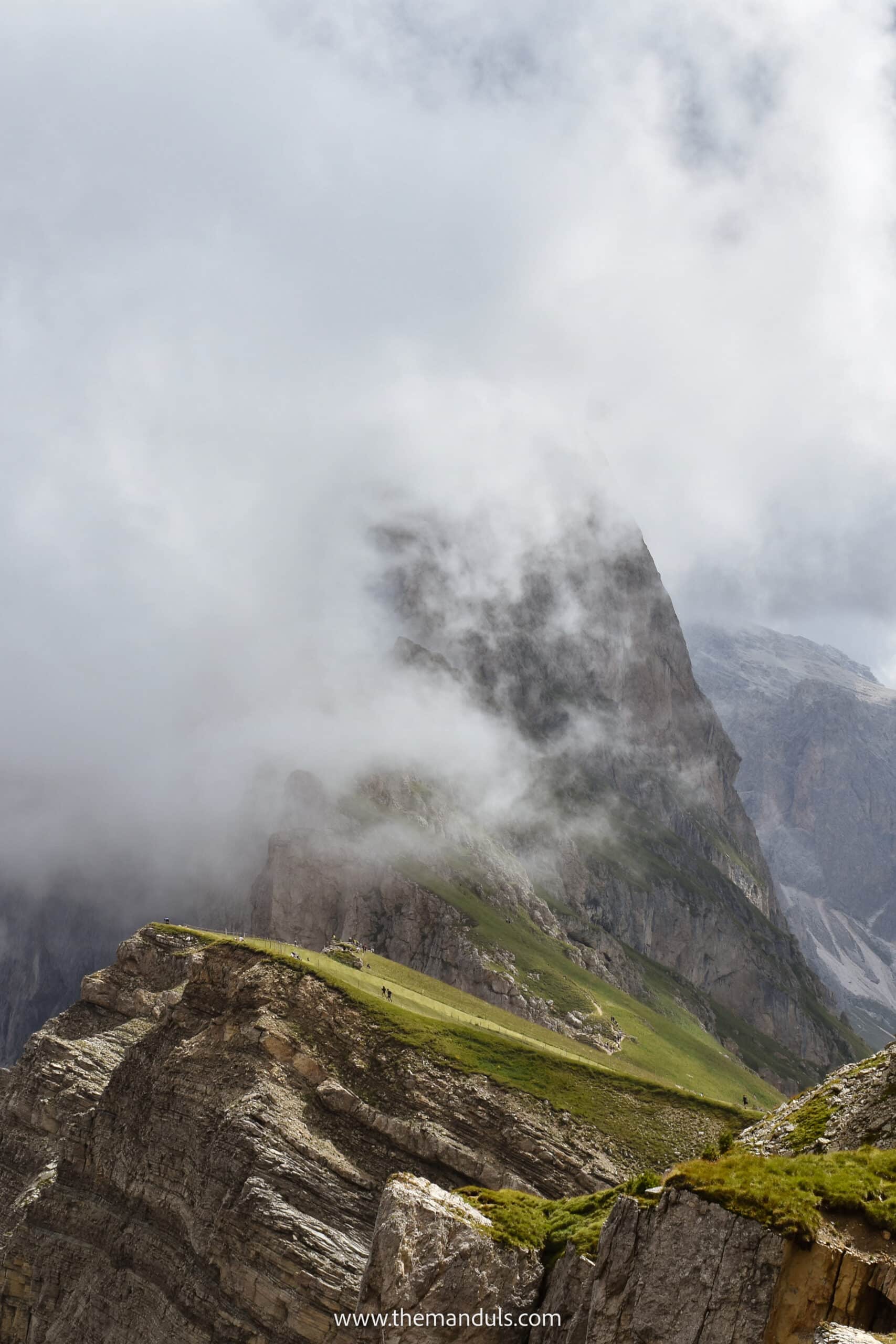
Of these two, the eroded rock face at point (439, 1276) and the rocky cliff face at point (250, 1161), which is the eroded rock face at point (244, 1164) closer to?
the rocky cliff face at point (250, 1161)

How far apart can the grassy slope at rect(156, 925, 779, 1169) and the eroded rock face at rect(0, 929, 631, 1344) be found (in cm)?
214

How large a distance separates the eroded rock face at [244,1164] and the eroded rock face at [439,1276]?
32.7 meters

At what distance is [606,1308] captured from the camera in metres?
34.0

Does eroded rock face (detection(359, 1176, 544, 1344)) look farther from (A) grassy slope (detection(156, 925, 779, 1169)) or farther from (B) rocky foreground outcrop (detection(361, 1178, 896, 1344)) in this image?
(A) grassy slope (detection(156, 925, 779, 1169))

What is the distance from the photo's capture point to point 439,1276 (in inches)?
1549

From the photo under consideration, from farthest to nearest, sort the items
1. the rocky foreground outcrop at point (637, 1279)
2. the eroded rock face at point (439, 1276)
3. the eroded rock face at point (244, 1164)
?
the eroded rock face at point (244, 1164)
the eroded rock face at point (439, 1276)
the rocky foreground outcrop at point (637, 1279)

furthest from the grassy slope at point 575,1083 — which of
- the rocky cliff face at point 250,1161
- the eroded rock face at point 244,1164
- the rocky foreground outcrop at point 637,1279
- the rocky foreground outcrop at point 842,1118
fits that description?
the rocky foreground outcrop at point 637,1279

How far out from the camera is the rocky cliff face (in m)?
73.6

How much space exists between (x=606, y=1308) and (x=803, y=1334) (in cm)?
749

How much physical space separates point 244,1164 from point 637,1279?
5173 cm

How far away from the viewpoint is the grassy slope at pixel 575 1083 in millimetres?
85875

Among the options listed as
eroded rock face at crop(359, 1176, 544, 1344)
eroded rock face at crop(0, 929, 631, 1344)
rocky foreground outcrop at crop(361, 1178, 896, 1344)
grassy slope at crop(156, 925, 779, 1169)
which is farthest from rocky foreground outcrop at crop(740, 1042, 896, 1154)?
grassy slope at crop(156, 925, 779, 1169)

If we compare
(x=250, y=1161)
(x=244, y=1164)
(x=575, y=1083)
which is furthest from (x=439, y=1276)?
(x=575, y=1083)

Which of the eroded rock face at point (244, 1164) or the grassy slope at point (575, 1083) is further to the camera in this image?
the grassy slope at point (575, 1083)
